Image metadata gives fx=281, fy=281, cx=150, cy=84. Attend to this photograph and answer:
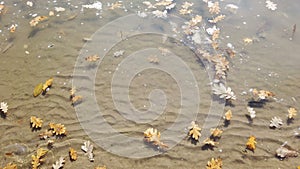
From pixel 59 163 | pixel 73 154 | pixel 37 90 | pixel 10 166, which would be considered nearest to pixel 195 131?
pixel 73 154

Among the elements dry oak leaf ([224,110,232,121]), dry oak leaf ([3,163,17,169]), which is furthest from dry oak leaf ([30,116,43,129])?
dry oak leaf ([224,110,232,121])

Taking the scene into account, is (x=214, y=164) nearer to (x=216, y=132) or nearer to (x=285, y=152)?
(x=216, y=132)

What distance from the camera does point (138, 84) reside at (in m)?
6.09

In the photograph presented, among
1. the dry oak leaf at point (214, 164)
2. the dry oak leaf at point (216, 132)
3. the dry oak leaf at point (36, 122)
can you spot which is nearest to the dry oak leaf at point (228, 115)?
the dry oak leaf at point (216, 132)

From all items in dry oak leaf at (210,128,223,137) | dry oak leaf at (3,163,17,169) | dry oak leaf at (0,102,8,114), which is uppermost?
dry oak leaf at (210,128,223,137)

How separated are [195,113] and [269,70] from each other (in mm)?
2280

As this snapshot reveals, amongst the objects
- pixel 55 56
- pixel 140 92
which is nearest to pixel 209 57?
pixel 140 92

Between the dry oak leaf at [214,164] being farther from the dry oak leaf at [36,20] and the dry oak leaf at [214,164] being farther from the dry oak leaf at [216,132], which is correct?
the dry oak leaf at [36,20]

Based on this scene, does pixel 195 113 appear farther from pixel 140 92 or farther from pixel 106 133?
pixel 106 133

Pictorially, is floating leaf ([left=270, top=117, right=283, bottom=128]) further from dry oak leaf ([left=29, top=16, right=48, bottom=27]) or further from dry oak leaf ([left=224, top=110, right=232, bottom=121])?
dry oak leaf ([left=29, top=16, right=48, bottom=27])

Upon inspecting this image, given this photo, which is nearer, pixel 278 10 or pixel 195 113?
pixel 195 113

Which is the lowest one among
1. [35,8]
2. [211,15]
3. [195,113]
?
[195,113]

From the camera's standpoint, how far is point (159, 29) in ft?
A: 24.5

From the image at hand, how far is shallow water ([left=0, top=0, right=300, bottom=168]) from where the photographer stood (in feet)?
16.3
